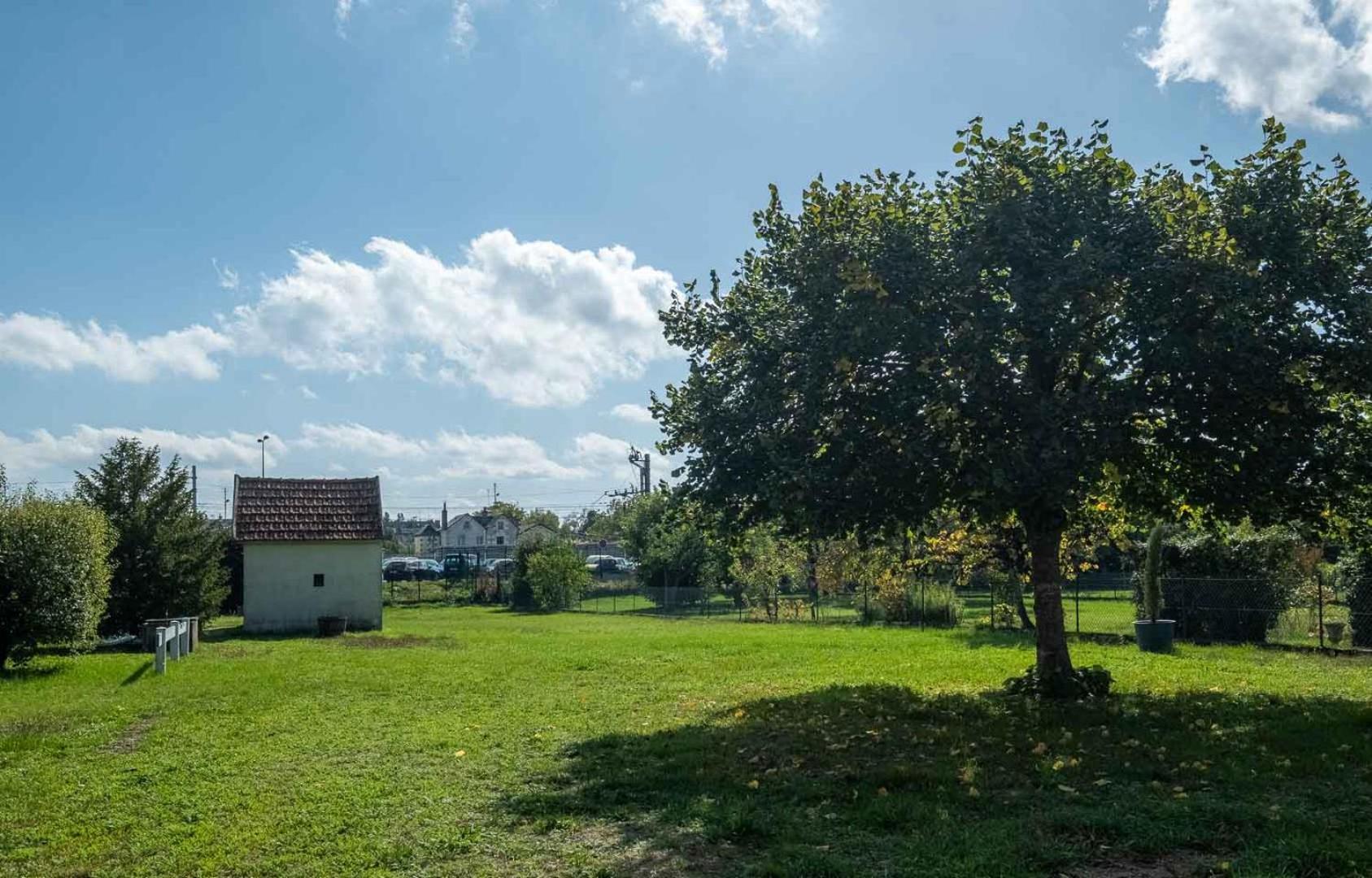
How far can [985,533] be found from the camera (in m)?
20.3

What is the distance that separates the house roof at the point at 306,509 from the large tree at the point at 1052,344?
65.9 feet

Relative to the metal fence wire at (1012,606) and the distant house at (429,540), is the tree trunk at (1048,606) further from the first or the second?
the distant house at (429,540)

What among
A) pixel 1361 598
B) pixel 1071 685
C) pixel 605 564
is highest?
pixel 1361 598

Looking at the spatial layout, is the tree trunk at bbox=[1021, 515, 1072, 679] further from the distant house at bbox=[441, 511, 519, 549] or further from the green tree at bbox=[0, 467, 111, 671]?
the distant house at bbox=[441, 511, 519, 549]

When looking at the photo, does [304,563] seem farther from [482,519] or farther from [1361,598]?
[482,519]

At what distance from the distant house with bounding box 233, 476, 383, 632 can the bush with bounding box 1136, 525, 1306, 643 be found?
19.7m

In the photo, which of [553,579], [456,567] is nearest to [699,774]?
[553,579]

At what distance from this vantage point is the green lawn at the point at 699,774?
5762 millimetres

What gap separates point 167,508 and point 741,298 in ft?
60.6

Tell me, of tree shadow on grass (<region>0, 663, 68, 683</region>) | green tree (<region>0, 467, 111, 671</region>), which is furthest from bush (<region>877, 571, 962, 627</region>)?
tree shadow on grass (<region>0, 663, 68, 683</region>)

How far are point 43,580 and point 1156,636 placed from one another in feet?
59.8

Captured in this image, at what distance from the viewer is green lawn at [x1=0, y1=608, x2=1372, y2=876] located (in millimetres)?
5762

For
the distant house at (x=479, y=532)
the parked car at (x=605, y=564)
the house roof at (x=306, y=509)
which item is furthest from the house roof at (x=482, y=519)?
the house roof at (x=306, y=509)

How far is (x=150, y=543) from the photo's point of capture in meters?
23.0
